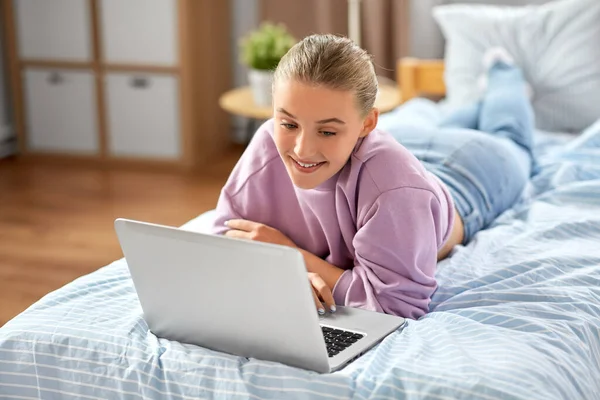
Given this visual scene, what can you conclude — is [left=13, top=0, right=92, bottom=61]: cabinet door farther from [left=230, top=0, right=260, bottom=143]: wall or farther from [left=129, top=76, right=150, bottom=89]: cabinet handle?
[left=230, top=0, right=260, bottom=143]: wall

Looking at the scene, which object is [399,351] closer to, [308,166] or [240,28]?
[308,166]

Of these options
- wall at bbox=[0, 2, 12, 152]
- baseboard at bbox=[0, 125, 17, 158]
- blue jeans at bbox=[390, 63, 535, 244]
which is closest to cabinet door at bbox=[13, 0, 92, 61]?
wall at bbox=[0, 2, 12, 152]

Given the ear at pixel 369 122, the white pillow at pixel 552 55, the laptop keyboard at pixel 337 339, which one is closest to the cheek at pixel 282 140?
the ear at pixel 369 122

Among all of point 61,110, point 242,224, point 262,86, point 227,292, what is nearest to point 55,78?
point 61,110

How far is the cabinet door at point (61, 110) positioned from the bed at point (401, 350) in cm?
230

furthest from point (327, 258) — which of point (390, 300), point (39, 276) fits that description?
point (39, 276)

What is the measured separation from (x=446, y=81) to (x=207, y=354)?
1888mm

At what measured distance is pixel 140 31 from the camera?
3645 mm

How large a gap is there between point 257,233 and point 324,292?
22cm

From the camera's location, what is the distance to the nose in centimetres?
138

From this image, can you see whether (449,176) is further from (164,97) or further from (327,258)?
(164,97)

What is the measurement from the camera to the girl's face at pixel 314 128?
1357 mm

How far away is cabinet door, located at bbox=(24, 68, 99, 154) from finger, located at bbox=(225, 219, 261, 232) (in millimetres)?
2323

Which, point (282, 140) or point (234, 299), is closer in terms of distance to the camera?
point (234, 299)
